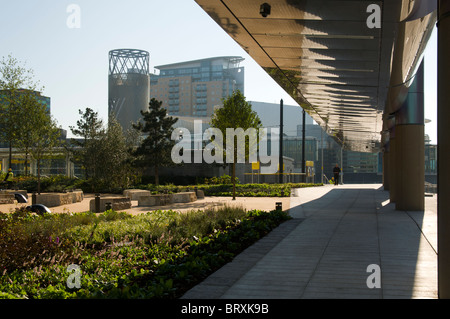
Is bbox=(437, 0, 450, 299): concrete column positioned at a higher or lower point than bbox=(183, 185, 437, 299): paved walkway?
higher

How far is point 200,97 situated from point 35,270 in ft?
620

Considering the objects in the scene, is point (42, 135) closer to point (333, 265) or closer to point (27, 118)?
point (27, 118)

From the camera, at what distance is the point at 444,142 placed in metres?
4.53

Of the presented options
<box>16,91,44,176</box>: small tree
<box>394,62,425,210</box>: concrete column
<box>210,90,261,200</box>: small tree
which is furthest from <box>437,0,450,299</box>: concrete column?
<box>16,91,44,176</box>: small tree

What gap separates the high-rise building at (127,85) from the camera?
121 metres

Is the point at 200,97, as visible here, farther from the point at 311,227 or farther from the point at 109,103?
the point at 311,227

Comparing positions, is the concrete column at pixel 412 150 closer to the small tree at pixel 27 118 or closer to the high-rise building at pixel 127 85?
the small tree at pixel 27 118

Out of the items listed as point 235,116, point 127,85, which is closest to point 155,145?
point 235,116

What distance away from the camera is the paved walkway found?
17.9 ft

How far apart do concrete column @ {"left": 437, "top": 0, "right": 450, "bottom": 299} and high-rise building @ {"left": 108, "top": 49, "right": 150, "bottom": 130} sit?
382 ft

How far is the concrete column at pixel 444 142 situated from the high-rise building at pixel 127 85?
117 m

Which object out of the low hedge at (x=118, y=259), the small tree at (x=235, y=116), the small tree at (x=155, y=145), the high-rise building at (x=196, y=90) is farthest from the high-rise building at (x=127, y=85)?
the low hedge at (x=118, y=259)

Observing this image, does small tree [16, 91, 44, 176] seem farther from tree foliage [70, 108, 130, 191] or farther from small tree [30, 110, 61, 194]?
tree foliage [70, 108, 130, 191]

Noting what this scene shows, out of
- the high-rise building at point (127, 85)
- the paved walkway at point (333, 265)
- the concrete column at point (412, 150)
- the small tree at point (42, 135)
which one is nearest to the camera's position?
the paved walkway at point (333, 265)
